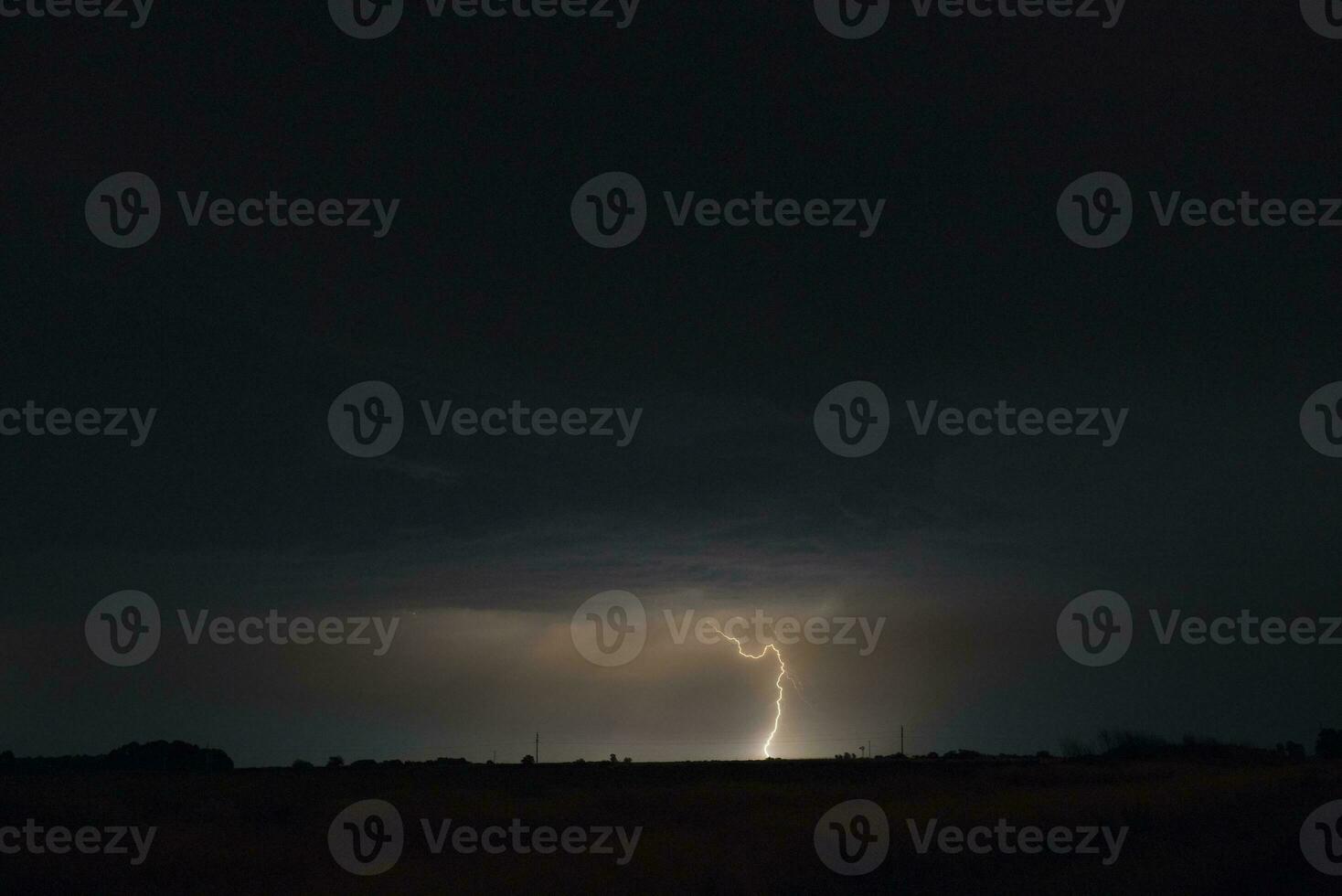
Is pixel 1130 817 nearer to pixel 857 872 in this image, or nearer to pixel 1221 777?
pixel 857 872

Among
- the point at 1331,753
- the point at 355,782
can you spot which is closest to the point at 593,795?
the point at 355,782

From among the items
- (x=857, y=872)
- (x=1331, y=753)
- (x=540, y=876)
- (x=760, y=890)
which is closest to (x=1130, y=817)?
(x=857, y=872)

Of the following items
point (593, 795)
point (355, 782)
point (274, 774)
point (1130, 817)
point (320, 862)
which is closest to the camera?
point (320, 862)

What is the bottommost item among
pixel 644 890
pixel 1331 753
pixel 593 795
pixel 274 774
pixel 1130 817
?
pixel 644 890

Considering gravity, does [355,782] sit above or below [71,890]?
above

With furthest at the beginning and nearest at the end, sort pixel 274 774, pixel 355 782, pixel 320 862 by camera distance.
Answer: pixel 274 774
pixel 355 782
pixel 320 862

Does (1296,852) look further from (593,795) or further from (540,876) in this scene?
(593,795)

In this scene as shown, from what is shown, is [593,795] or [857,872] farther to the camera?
[593,795]
